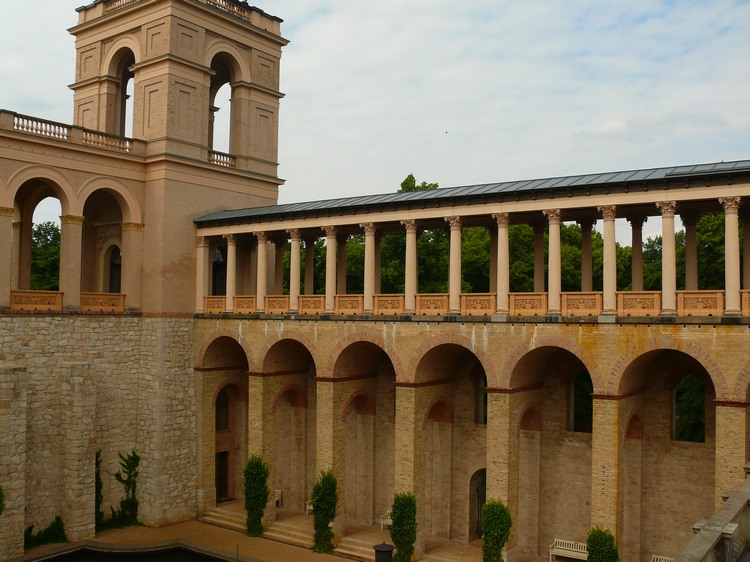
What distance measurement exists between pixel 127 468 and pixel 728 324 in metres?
24.4

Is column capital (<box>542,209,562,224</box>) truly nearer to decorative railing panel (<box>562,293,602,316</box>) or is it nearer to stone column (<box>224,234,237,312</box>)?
decorative railing panel (<box>562,293,602,316</box>)

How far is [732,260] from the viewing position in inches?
827

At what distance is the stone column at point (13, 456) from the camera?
25969 mm

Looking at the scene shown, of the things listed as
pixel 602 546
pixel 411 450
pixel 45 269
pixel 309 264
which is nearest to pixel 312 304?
pixel 309 264

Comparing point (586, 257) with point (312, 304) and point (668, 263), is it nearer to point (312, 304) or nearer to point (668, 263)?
point (668, 263)

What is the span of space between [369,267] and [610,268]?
9323mm

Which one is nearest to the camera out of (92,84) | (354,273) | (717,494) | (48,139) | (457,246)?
(717,494)

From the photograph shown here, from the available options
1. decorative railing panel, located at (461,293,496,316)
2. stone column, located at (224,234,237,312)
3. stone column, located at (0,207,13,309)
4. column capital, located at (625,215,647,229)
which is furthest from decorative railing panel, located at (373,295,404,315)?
stone column, located at (0,207,13,309)

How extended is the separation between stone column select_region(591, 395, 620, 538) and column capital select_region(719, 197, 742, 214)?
6577 mm

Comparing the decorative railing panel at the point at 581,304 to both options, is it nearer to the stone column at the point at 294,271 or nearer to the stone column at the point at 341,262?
the stone column at the point at 294,271

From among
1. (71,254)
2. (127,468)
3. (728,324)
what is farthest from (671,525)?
(71,254)

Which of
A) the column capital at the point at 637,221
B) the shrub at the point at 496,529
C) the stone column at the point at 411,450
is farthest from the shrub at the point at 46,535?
the column capital at the point at 637,221

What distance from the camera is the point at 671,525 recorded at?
2452cm

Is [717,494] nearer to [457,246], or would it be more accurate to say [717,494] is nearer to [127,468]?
[457,246]
